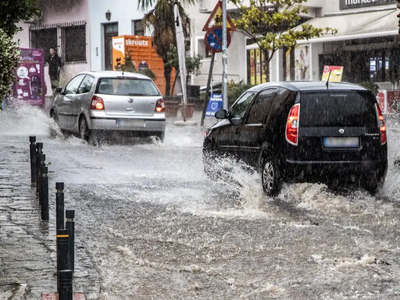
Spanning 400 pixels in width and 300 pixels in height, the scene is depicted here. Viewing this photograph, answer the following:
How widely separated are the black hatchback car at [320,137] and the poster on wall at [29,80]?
68.1 ft

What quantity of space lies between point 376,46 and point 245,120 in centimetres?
2269

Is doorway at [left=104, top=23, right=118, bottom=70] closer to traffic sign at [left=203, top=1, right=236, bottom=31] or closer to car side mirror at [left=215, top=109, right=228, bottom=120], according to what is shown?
traffic sign at [left=203, top=1, right=236, bottom=31]

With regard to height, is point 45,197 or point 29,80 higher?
point 29,80

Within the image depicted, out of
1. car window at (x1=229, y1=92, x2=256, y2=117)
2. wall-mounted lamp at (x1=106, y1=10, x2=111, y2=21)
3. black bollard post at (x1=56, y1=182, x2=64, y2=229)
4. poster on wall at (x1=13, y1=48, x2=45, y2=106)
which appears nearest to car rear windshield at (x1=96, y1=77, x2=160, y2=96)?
car window at (x1=229, y1=92, x2=256, y2=117)

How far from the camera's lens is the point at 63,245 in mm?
5633

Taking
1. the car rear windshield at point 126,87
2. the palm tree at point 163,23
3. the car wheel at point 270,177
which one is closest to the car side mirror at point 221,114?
the car wheel at point 270,177

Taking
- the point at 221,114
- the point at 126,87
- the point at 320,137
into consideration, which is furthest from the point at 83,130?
the point at 320,137

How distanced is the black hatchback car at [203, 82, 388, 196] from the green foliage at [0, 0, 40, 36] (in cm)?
316

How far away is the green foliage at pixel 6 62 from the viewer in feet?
26.8

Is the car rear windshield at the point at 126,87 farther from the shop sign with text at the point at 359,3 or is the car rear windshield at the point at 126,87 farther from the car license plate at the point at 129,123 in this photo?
the shop sign with text at the point at 359,3

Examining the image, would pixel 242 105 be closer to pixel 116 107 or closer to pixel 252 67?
pixel 116 107

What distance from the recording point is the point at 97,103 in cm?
1878

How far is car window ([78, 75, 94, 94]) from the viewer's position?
63.5 feet

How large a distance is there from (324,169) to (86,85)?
9.78 meters
